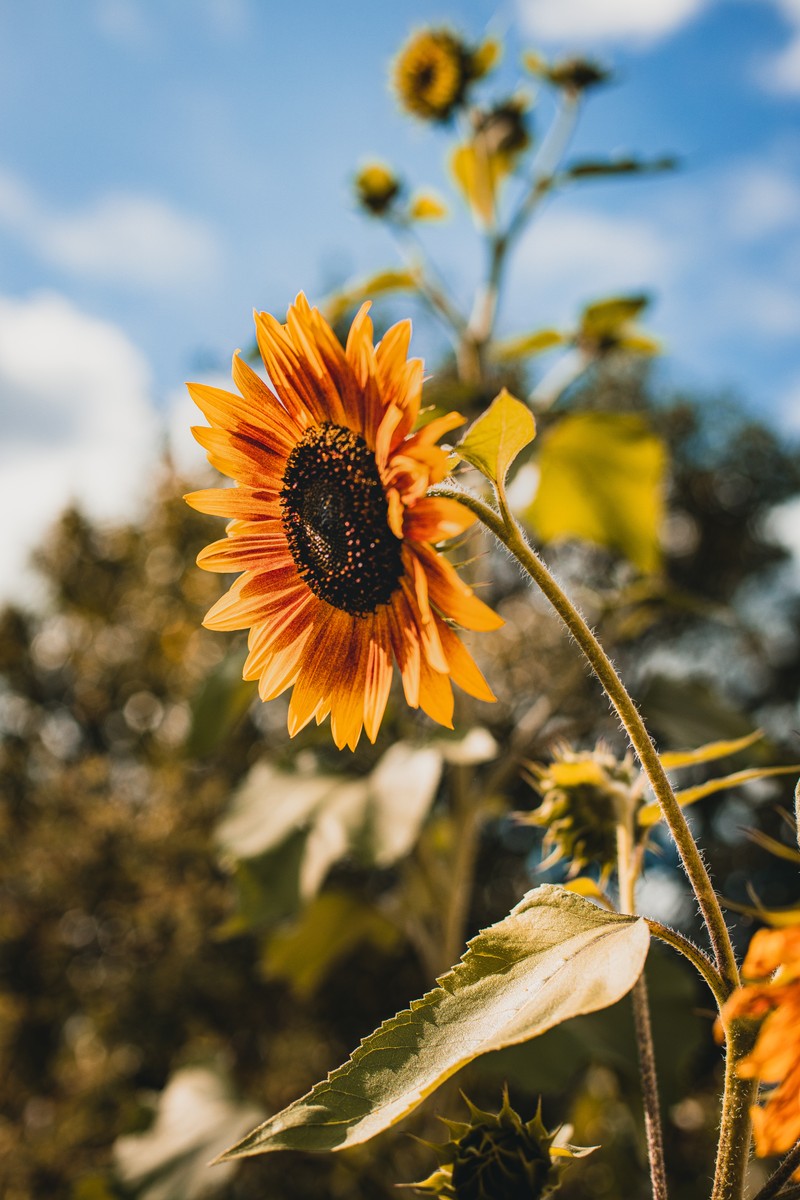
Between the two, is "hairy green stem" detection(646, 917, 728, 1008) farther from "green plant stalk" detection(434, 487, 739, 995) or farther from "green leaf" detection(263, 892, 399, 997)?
"green leaf" detection(263, 892, 399, 997)

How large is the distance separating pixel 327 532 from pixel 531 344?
48.7 inches

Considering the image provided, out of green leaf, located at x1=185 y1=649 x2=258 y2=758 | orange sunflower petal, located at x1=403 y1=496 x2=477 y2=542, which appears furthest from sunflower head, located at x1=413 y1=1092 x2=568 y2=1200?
green leaf, located at x1=185 y1=649 x2=258 y2=758

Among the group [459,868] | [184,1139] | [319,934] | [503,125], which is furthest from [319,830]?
[503,125]

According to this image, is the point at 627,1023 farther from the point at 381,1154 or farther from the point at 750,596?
the point at 750,596

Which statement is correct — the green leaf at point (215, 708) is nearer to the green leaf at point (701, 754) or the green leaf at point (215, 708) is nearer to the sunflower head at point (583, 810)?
the sunflower head at point (583, 810)

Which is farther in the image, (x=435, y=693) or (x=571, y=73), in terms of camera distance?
(x=571, y=73)

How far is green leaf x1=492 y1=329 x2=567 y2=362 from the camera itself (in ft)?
5.97

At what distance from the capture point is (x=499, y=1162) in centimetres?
55

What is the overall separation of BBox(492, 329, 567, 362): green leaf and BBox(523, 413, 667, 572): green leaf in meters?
0.14

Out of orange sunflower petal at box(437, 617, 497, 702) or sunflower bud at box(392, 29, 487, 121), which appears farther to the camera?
sunflower bud at box(392, 29, 487, 121)

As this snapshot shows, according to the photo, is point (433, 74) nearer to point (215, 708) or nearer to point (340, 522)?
point (215, 708)

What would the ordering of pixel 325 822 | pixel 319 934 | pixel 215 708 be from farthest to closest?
pixel 319 934 → pixel 215 708 → pixel 325 822

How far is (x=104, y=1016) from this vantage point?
392cm

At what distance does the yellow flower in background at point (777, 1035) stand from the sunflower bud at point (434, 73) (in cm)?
192
